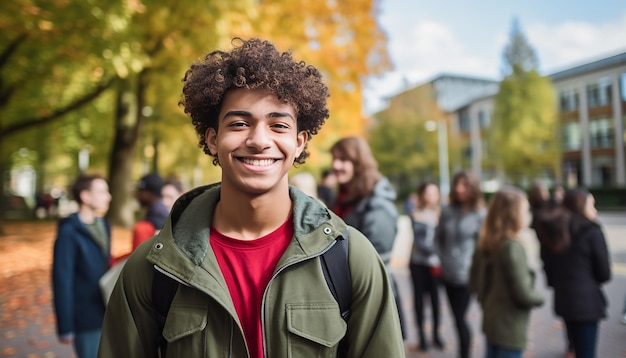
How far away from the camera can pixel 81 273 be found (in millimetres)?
3814

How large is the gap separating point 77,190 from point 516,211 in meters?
3.60

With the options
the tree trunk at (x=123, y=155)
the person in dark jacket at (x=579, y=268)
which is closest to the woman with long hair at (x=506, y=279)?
the person in dark jacket at (x=579, y=268)

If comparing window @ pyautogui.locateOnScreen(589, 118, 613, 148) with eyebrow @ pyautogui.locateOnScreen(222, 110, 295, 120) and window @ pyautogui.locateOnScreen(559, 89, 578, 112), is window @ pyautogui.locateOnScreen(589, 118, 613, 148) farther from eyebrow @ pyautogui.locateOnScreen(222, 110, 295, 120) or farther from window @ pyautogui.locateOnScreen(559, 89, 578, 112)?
eyebrow @ pyautogui.locateOnScreen(222, 110, 295, 120)

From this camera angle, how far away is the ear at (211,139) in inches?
73.6

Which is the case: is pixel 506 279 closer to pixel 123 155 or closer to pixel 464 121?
pixel 123 155

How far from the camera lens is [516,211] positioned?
407 cm

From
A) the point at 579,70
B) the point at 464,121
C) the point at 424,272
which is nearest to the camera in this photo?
the point at 424,272

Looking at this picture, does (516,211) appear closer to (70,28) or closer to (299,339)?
(299,339)

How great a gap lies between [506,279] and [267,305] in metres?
2.94

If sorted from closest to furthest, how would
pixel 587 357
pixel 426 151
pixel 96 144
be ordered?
1. pixel 587 357
2. pixel 96 144
3. pixel 426 151

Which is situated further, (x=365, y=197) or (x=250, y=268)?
(x=365, y=197)

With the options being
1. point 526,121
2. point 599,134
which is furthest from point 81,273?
point 526,121

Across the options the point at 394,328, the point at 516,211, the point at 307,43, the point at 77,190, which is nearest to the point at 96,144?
the point at 307,43

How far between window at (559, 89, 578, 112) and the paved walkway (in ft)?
69.8
